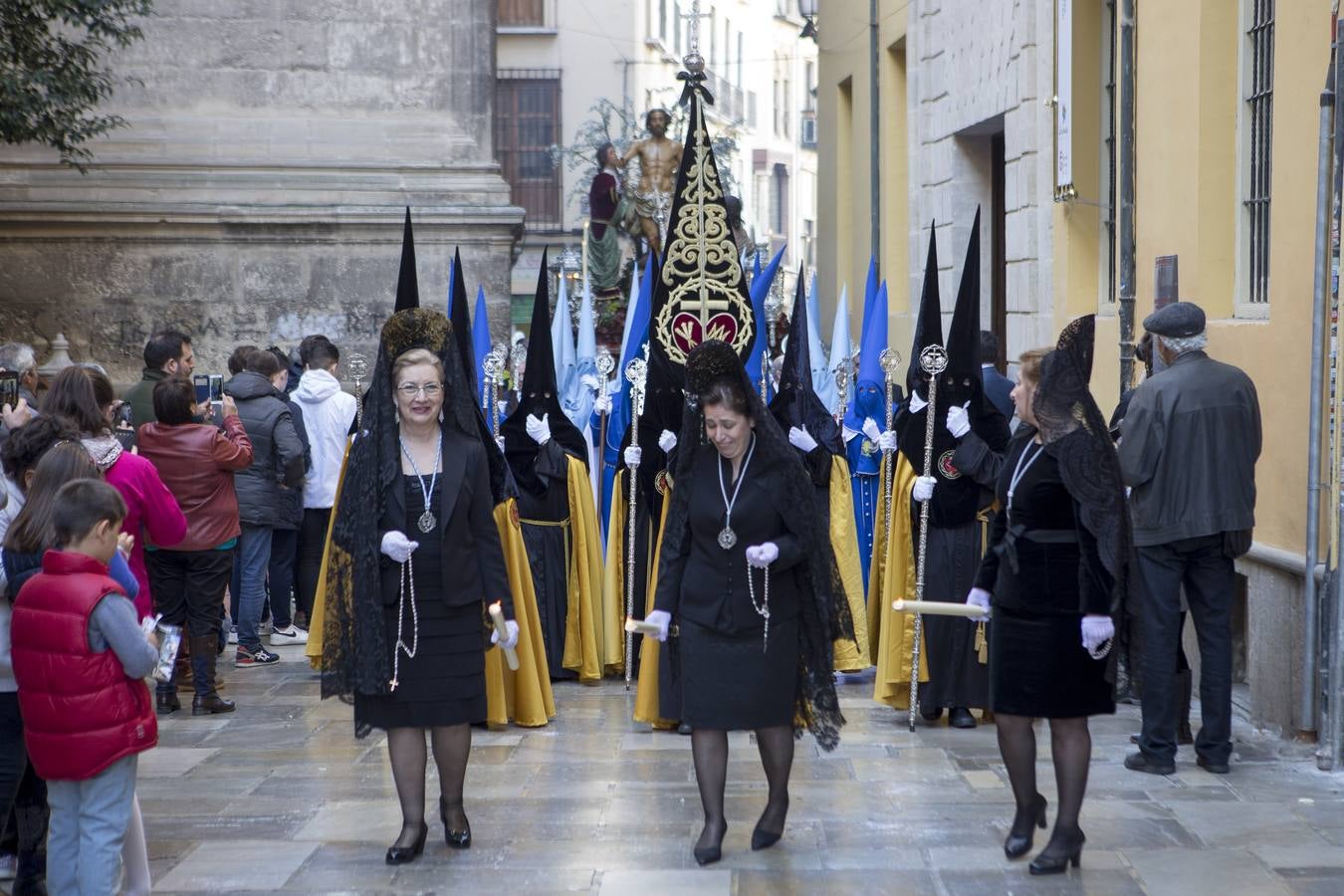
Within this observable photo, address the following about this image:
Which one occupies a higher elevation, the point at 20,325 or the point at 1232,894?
the point at 20,325

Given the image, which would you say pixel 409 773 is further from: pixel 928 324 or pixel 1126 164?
pixel 1126 164

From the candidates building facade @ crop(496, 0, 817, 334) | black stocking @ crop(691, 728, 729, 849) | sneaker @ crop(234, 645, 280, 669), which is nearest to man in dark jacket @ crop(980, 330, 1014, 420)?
black stocking @ crop(691, 728, 729, 849)

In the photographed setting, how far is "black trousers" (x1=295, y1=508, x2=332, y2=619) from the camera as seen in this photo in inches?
430

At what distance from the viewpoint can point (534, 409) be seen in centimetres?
958

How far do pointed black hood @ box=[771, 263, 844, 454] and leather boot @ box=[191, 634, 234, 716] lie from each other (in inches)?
124

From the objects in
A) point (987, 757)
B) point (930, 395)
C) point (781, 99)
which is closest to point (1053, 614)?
point (987, 757)

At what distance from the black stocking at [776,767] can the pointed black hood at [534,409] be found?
12.4 ft

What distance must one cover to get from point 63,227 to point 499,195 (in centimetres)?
380

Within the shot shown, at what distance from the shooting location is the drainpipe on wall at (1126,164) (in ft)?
33.4

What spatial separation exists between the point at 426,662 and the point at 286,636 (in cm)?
568

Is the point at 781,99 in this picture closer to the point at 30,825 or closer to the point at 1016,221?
the point at 1016,221

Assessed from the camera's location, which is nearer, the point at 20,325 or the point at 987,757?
the point at 987,757

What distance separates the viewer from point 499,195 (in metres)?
15.5

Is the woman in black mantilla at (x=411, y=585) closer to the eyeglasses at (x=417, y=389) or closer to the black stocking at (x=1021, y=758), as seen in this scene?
the eyeglasses at (x=417, y=389)
